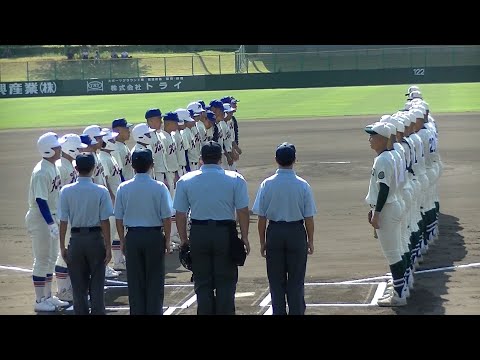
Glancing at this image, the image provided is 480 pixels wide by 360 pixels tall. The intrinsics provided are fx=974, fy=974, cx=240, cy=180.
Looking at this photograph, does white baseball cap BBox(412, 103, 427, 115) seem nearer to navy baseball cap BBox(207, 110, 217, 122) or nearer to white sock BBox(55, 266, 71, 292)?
navy baseball cap BBox(207, 110, 217, 122)

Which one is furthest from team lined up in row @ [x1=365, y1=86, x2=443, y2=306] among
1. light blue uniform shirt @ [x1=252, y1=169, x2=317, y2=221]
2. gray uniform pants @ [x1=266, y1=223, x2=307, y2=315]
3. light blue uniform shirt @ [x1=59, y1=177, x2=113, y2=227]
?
light blue uniform shirt @ [x1=59, y1=177, x2=113, y2=227]

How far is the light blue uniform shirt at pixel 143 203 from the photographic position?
8844 millimetres

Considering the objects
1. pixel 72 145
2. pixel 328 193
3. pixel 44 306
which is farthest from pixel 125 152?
pixel 328 193

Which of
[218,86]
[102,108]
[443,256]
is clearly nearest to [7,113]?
[102,108]

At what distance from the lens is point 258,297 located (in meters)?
10.9

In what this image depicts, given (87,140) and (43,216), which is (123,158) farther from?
(43,216)

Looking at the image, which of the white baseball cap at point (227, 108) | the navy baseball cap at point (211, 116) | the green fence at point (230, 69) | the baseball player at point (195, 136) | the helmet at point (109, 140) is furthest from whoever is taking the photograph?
the green fence at point (230, 69)

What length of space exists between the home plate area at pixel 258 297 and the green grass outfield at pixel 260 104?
77.7 feet

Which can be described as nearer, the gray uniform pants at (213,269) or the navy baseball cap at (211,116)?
the gray uniform pants at (213,269)

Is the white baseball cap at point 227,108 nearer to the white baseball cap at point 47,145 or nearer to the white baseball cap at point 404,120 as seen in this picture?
the white baseball cap at point 404,120

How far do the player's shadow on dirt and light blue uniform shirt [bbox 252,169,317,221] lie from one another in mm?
1895

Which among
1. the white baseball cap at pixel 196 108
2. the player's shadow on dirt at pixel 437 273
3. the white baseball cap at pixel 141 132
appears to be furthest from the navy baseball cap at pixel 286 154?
the white baseball cap at pixel 196 108

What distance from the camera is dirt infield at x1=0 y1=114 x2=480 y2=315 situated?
10.7 meters

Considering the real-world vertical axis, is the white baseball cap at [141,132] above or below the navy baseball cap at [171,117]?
below
